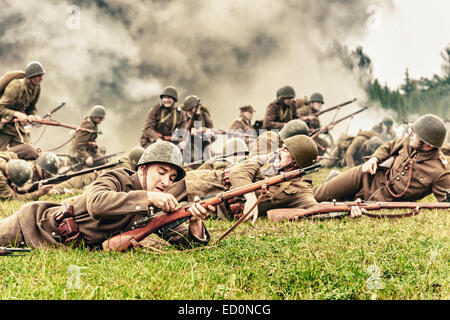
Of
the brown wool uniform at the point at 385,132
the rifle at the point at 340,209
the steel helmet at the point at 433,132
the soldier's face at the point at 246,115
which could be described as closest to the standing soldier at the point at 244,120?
the soldier's face at the point at 246,115

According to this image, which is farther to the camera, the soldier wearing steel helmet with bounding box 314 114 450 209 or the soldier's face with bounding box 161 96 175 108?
the soldier's face with bounding box 161 96 175 108

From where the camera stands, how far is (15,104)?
11.7 m

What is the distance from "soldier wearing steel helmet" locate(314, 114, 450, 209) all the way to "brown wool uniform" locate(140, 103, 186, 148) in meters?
7.36

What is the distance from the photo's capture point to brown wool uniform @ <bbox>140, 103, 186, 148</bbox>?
14.6 metres

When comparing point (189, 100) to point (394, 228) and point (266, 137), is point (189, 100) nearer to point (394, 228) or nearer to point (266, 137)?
point (266, 137)

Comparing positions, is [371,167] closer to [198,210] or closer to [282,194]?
[282,194]

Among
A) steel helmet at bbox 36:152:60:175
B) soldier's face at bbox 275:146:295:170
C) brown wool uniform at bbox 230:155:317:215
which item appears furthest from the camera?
steel helmet at bbox 36:152:60:175

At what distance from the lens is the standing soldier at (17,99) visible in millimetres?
11547

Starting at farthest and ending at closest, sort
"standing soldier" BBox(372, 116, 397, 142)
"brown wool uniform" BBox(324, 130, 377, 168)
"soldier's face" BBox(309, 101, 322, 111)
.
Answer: "standing soldier" BBox(372, 116, 397, 142) < "brown wool uniform" BBox(324, 130, 377, 168) < "soldier's face" BBox(309, 101, 322, 111)

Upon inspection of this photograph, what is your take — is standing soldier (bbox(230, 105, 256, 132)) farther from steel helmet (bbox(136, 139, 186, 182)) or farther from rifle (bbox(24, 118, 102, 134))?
steel helmet (bbox(136, 139, 186, 182))

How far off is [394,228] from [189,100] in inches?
420

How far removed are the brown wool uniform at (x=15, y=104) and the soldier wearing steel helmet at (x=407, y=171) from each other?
7.99 metres

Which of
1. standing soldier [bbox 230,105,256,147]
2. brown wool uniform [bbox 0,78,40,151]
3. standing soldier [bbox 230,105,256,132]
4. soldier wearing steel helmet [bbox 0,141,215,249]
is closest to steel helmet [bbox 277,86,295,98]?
standing soldier [bbox 230,105,256,147]
